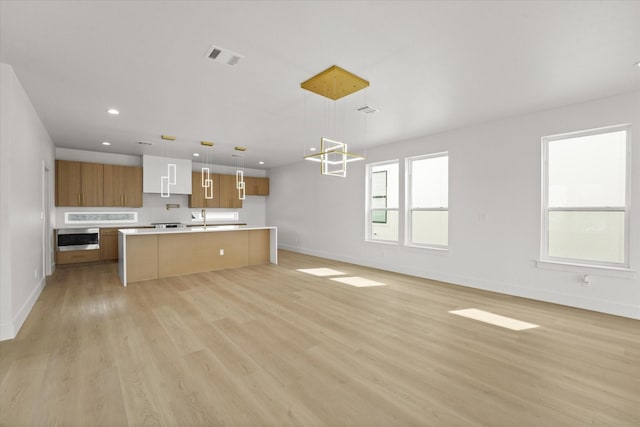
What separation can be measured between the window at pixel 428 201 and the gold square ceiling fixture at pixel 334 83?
276 centimetres

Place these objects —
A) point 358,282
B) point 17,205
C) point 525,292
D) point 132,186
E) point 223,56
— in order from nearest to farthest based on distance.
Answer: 1. point 223,56
2. point 17,205
3. point 525,292
4. point 358,282
5. point 132,186

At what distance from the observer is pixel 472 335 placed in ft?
9.52

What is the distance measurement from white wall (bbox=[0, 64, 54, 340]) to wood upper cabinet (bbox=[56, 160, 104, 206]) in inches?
104

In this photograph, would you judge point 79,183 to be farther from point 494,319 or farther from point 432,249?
point 494,319

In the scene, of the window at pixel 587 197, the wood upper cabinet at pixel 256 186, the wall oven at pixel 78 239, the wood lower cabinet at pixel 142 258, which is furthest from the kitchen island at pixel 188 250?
the window at pixel 587 197

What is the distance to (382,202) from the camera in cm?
638

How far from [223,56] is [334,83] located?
1.16m

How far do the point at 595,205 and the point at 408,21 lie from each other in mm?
3656

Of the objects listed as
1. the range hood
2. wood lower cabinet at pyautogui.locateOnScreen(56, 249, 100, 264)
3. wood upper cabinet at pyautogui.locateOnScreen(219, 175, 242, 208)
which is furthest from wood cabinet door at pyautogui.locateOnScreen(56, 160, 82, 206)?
wood upper cabinet at pyautogui.locateOnScreen(219, 175, 242, 208)

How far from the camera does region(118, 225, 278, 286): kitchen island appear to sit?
16.6 ft

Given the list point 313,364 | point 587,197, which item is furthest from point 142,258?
point 587,197

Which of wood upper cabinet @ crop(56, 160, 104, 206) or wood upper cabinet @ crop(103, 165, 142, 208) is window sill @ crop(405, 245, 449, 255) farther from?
wood upper cabinet @ crop(56, 160, 104, 206)

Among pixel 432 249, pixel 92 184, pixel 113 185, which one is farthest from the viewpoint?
pixel 113 185

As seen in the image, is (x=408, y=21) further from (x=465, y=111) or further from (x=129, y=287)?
(x=129, y=287)
